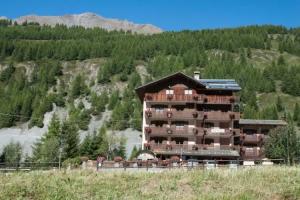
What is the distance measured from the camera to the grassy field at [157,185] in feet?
78.9

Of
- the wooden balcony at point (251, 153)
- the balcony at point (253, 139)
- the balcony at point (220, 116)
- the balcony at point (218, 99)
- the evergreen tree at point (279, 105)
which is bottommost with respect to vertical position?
the wooden balcony at point (251, 153)

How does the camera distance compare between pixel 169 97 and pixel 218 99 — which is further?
pixel 169 97

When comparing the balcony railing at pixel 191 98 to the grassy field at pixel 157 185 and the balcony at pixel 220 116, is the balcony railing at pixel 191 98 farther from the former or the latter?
Answer: the grassy field at pixel 157 185

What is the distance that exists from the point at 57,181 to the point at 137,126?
120369 millimetres

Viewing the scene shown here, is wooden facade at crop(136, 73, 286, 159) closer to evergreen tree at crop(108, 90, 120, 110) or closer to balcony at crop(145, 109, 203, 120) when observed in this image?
balcony at crop(145, 109, 203, 120)

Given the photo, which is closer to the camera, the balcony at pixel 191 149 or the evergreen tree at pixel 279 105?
the balcony at pixel 191 149

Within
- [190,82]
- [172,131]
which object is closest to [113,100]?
Answer: [190,82]

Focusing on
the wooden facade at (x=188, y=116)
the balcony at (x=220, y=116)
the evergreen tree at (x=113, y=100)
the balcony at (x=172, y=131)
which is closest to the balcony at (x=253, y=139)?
the wooden facade at (x=188, y=116)

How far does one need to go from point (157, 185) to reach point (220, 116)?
2027 inches

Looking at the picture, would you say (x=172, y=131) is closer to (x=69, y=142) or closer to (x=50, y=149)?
(x=69, y=142)

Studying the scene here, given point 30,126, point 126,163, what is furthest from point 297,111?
point 126,163

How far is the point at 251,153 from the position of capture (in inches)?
3329

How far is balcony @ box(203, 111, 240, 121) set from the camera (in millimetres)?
76569

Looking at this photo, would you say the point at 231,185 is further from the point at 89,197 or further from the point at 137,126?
the point at 137,126
